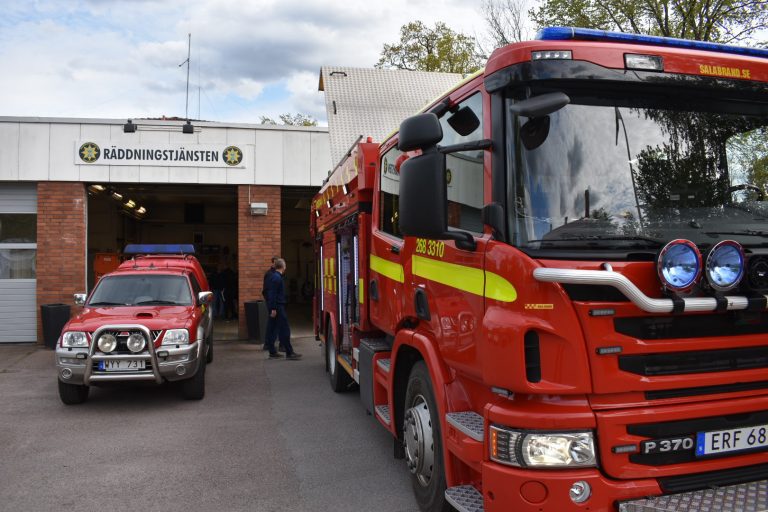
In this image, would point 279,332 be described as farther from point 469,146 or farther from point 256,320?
point 469,146

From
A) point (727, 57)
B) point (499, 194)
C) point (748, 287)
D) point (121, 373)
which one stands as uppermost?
point (727, 57)

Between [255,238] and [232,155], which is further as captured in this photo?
[255,238]

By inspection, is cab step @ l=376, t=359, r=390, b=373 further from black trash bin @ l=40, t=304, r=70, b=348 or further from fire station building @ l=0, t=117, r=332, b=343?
black trash bin @ l=40, t=304, r=70, b=348

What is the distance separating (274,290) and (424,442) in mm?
7685

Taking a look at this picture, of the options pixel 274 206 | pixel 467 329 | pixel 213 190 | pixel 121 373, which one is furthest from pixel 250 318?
pixel 467 329

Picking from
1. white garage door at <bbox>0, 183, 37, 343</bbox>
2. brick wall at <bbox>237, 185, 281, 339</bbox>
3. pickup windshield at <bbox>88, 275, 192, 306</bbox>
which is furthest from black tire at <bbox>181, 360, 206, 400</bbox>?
white garage door at <bbox>0, 183, 37, 343</bbox>

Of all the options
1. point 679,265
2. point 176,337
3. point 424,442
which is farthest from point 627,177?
point 176,337

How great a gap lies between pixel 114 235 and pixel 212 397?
17452mm

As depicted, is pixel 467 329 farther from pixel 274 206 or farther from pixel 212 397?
pixel 274 206

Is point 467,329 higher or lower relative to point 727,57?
lower

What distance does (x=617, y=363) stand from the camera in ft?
9.16

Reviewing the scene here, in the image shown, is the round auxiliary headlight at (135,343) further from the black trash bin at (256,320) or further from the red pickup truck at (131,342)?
the black trash bin at (256,320)

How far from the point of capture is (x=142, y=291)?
872 cm

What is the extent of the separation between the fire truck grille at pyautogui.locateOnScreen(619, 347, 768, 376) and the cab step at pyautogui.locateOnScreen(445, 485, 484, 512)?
108 centimetres
